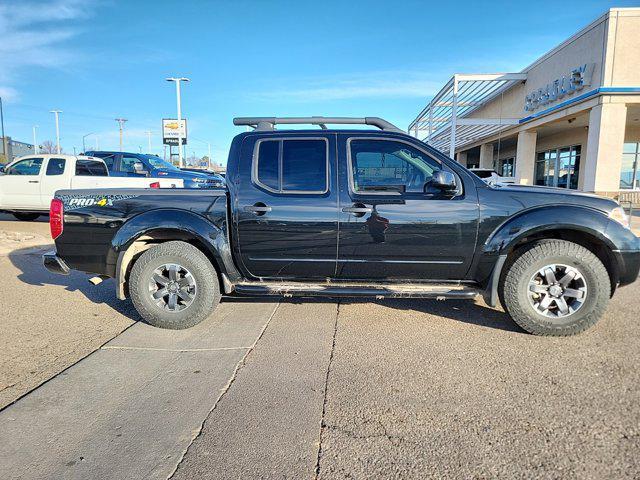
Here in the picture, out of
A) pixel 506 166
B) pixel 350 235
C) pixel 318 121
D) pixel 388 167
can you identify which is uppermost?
pixel 506 166

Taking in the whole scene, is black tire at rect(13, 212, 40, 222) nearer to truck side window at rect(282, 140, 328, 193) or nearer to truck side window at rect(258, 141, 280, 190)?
truck side window at rect(258, 141, 280, 190)

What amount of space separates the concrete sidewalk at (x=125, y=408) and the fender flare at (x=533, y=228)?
232cm

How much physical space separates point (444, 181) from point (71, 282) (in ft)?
17.6

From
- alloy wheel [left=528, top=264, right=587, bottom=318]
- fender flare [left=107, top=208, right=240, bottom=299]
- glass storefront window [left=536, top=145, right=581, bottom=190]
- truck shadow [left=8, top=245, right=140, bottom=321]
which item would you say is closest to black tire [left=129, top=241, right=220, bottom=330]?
fender flare [left=107, top=208, right=240, bottom=299]

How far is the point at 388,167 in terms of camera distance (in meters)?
3.97

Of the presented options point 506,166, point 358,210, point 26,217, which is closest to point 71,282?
point 358,210

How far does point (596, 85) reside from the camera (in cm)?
1415

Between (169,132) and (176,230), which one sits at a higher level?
(169,132)

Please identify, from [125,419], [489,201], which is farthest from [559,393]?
[125,419]

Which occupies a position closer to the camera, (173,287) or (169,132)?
(173,287)

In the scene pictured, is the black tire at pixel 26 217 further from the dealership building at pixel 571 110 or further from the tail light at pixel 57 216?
the dealership building at pixel 571 110

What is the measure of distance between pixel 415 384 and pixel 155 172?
1199cm

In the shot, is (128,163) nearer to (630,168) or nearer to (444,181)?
(444,181)

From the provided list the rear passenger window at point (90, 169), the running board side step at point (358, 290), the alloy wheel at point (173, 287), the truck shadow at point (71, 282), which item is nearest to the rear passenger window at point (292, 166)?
the running board side step at point (358, 290)
